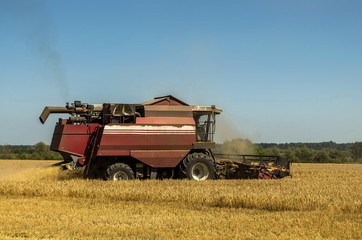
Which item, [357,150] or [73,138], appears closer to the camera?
[73,138]

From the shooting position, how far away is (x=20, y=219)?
29.5 ft

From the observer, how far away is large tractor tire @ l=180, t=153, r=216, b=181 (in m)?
15.6

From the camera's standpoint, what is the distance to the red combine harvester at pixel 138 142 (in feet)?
49.3

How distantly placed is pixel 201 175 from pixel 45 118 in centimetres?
557

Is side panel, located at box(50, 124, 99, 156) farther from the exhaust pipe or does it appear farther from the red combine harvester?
the exhaust pipe

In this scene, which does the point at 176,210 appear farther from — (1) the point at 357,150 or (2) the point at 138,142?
(1) the point at 357,150

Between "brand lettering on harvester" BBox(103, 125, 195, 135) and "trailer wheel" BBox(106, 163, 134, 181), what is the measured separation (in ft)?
3.61

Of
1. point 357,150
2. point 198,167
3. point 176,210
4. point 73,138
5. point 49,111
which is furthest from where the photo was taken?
point 357,150

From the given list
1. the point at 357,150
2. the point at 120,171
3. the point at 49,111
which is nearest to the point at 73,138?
the point at 49,111

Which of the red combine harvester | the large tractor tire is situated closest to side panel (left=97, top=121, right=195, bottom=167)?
the red combine harvester

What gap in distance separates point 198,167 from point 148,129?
2181mm

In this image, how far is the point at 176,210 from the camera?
32.6 ft

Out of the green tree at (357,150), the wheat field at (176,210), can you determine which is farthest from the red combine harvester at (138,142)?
the green tree at (357,150)

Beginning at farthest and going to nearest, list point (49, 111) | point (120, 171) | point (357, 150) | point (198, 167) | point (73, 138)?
point (357, 150)
point (198, 167)
point (49, 111)
point (73, 138)
point (120, 171)
